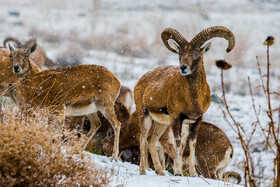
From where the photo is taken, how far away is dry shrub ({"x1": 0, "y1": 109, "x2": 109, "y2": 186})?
431cm

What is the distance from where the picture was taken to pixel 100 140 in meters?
9.85

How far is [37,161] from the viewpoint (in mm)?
4418

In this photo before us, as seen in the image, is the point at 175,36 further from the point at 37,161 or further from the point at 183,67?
the point at 37,161

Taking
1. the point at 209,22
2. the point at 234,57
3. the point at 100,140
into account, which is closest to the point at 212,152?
the point at 100,140

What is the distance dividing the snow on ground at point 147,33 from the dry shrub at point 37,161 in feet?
9.23

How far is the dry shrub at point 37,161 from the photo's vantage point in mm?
4312

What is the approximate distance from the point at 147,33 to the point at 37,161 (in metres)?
31.7

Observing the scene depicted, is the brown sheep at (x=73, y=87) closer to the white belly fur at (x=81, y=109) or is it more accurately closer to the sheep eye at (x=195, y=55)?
the white belly fur at (x=81, y=109)

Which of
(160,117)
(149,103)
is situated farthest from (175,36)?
(160,117)

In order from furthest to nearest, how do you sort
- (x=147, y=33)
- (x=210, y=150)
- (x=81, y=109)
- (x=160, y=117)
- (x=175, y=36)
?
(x=147, y=33)
(x=210, y=150)
(x=81, y=109)
(x=160, y=117)
(x=175, y=36)

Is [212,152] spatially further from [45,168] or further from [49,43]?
[49,43]

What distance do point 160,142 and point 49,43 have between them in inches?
833

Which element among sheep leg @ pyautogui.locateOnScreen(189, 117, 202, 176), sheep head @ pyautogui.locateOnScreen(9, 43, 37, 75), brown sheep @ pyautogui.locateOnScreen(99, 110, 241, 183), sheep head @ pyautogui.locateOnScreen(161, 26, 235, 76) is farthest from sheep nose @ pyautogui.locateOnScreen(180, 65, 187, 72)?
sheep head @ pyautogui.locateOnScreen(9, 43, 37, 75)

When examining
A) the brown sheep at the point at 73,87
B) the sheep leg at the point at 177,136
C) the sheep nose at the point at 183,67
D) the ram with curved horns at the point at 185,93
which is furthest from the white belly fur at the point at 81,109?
the sheep nose at the point at 183,67
